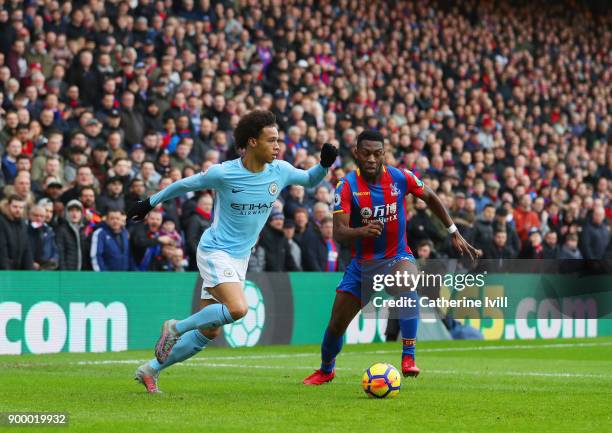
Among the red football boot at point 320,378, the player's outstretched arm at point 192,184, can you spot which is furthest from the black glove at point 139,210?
the red football boot at point 320,378

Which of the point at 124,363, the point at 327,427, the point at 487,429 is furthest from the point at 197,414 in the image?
the point at 124,363

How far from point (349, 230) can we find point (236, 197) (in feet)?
3.34

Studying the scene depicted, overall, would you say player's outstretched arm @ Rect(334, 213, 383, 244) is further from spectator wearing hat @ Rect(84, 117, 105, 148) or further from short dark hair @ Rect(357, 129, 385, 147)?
spectator wearing hat @ Rect(84, 117, 105, 148)

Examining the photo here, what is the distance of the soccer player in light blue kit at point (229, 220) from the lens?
33.0 feet

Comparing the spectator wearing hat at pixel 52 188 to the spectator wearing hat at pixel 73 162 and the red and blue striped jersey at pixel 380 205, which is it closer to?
the spectator wearing hat at pixel 73 162

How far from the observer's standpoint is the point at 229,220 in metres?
10.3

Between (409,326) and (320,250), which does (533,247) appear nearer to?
(320,250)

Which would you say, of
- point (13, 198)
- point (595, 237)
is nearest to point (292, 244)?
point (13, 198)

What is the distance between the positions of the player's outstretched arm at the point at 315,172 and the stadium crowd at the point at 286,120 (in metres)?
6.14

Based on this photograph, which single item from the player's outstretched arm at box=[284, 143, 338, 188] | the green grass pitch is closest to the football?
the green grass pitch

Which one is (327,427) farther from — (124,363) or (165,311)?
(165,311)

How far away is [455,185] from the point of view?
24.0 metres

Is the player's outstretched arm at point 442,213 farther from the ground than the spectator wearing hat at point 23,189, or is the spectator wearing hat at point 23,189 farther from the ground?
the spectator wearing hat at point 23,189

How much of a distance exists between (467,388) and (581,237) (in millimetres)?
13966
